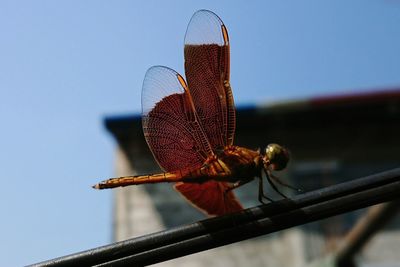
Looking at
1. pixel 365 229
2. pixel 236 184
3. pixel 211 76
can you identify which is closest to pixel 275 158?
pixel 236 184

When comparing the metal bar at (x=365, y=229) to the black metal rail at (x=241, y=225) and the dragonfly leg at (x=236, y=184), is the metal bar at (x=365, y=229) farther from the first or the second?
the black metal rail at (x=241, y=225)

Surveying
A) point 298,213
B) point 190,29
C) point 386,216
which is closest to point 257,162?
point 190,29

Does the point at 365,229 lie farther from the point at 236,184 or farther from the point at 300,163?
the point at 300,163

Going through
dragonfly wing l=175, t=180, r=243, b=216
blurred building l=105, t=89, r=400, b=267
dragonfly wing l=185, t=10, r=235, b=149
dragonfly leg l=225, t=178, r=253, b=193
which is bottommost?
blurred building l=105, t=89, r=400, b=267

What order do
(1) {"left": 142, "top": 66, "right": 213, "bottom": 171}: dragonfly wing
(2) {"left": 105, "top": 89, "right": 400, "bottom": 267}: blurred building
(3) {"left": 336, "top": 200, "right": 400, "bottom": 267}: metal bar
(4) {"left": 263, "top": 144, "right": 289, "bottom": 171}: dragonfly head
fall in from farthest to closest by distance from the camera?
1. (2) {"left": 105, "top": 89, "right": 400, "bottom": 267}: blurred building
2. (3) {"left": 336, "top": 200, "right": 400, "bottom": 267}: metal bar
3. (4) {"left": 263, "top": 144, "right": 289, "bottom": 171}: dragonfly head
4. (1) {"left": 142, "top": 66, "right": 213, "bottom": 171}: dragonfly wing

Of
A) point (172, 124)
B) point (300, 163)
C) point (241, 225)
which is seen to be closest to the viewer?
point (241, 225)

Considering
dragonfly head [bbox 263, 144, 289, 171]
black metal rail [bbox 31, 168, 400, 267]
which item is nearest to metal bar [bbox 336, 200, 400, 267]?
dragonfly head [bbox 263, 144, 289, 171]

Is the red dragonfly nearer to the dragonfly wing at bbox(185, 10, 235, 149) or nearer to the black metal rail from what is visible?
the dragonfly wing at bbox(185, 10, 235, 149)

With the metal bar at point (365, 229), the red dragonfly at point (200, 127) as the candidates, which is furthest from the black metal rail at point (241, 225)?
the metal bar at point (365, 229)
